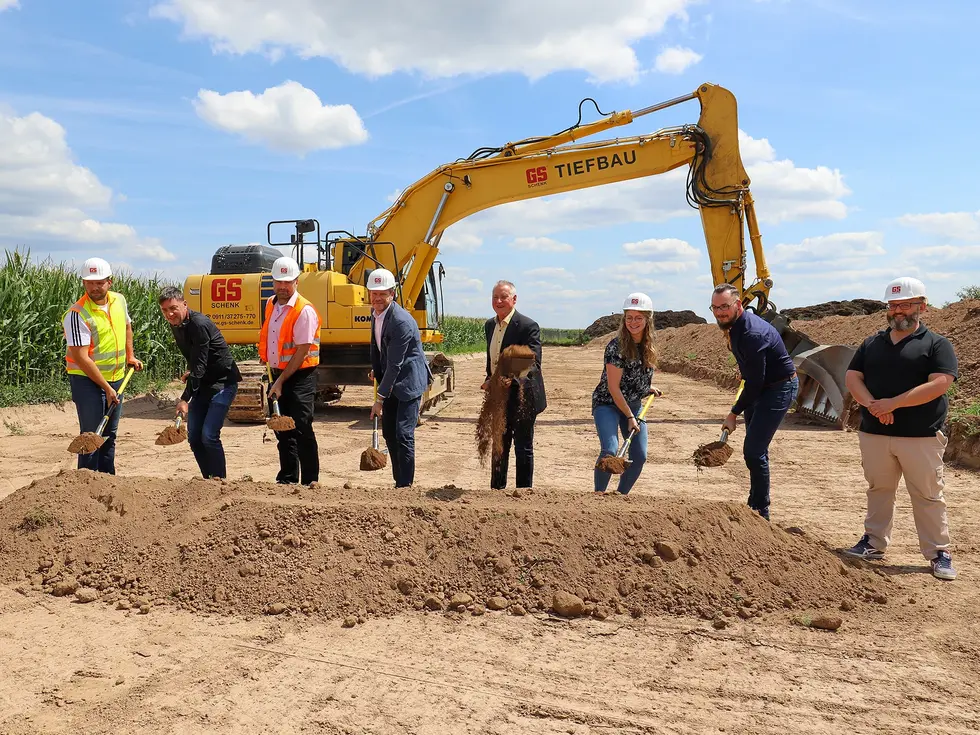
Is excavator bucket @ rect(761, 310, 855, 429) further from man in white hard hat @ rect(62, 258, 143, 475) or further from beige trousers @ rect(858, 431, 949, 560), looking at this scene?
man in white hard hat @ rect(62, 258, 143, 475)

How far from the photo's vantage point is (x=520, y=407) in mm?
5660

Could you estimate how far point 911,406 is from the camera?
4766 millimetres

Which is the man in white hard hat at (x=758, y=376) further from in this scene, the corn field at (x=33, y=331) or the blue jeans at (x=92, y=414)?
the corn field at (x=33, y=331)

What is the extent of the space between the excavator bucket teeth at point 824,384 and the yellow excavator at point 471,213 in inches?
0.7

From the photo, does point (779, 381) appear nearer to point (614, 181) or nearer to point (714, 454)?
Answer: point (714, 454)

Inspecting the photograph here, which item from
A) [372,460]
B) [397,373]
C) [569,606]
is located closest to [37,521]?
[372,460]

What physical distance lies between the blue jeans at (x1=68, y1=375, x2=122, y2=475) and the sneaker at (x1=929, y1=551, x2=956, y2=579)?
590cm

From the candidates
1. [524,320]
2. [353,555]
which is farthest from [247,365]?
[353,555]

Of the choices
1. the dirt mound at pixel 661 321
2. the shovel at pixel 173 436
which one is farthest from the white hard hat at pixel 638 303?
the dirt mound at pixel 661 321

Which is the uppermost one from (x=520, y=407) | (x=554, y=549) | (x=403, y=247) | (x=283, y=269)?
(x=403, y=247)

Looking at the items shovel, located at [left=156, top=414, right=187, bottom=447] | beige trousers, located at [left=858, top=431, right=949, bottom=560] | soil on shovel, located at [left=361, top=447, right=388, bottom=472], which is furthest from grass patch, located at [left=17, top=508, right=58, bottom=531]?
beige trousers, located at [left=858, top=431, right=949, bottom=560]

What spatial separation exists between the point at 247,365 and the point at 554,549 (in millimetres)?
7996

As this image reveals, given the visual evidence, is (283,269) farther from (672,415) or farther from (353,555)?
(672,415)

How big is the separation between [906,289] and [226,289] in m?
9.47
